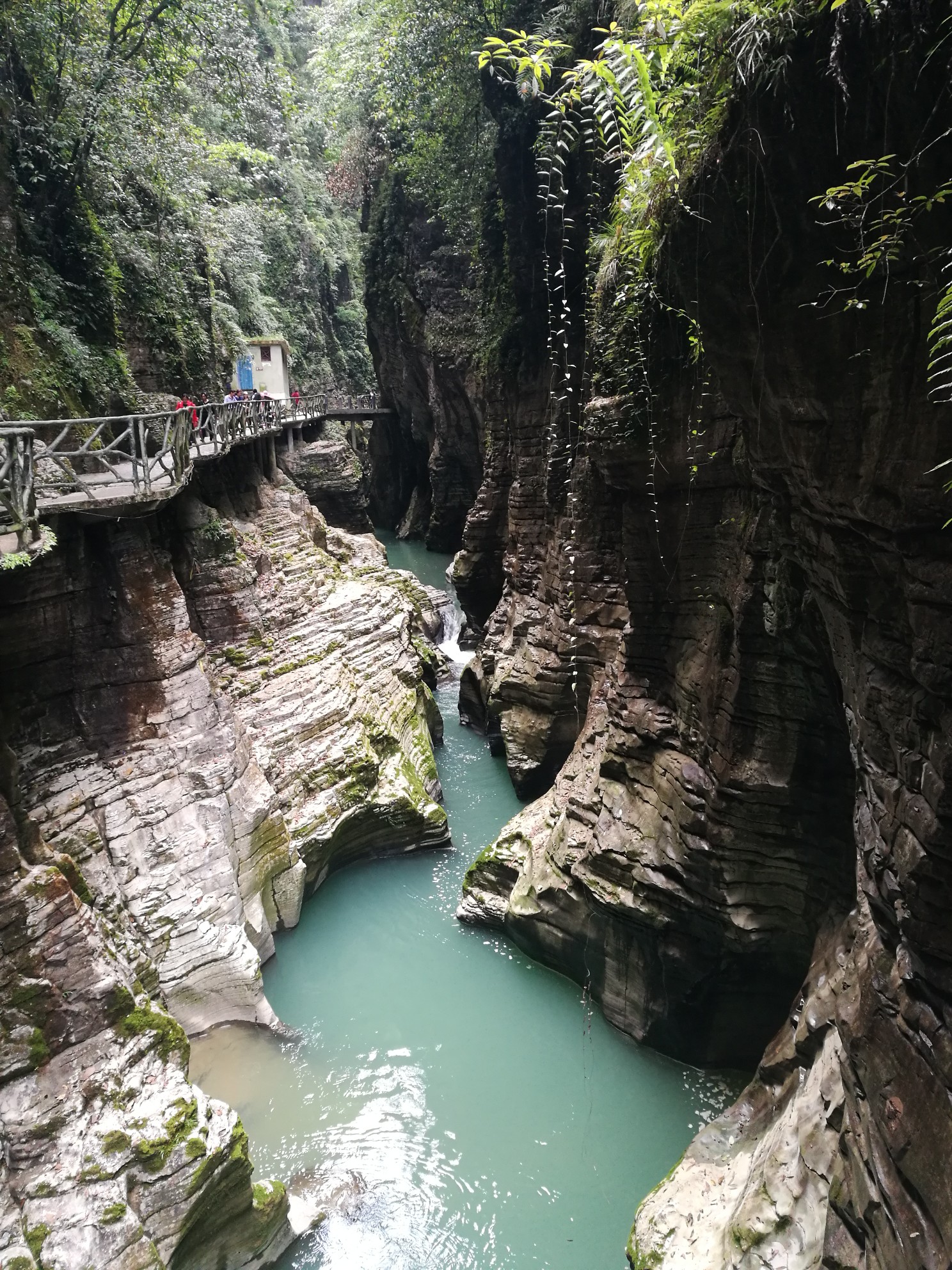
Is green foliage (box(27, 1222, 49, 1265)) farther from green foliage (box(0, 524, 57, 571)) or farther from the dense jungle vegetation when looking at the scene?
the dense jungle vegetation

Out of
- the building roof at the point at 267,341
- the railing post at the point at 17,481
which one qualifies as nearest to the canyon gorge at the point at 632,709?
the railing post at the point at 17,481

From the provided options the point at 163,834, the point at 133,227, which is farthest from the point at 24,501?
the point at 133,227

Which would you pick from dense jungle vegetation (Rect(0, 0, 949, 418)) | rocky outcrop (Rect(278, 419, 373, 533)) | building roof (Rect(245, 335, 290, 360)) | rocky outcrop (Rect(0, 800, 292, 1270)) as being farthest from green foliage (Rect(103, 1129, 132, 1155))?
building roof (Rect(245, 335, 290, 360))

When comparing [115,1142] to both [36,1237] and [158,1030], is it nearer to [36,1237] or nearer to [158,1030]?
[36,1237]

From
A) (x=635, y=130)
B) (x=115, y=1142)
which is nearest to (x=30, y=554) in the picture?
(x=115, y=1142)

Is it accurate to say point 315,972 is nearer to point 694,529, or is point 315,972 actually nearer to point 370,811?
Result: point 370,811

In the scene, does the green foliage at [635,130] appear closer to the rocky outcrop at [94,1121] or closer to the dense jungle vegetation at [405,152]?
the dense jungle vegetation at [405,152]

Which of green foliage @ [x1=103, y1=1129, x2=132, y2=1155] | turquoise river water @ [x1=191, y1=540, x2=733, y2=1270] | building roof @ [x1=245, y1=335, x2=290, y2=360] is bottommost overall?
turquoise river water @ [x1=191, y1=540, x2=733, y2=1270]
